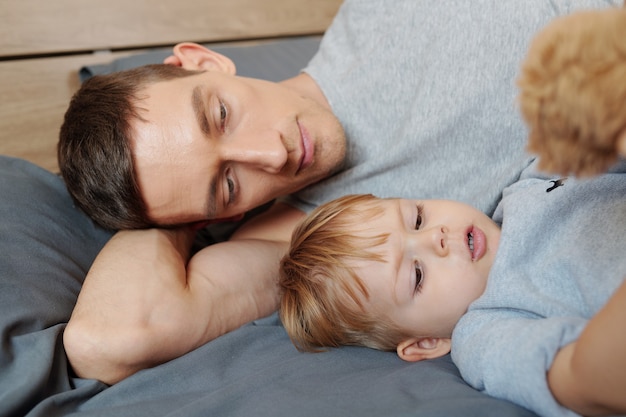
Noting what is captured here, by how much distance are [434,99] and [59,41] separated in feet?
3.98

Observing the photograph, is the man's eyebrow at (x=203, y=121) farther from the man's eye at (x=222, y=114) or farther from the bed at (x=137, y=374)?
the bed at (x=137, y=374)

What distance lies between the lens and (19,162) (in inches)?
56.9

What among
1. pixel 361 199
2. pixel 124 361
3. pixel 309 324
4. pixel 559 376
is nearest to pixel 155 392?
pixel 124 361

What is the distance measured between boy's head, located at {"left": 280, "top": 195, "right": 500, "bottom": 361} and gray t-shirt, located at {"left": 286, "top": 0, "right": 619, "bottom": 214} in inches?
7.7

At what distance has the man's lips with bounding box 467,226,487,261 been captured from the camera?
109cm

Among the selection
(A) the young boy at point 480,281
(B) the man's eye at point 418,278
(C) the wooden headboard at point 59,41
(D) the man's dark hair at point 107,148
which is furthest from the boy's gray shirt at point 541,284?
(C) the wooden headboard at point 59,41

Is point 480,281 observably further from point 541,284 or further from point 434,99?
point 434,99

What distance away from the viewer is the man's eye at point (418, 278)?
3.58 feet

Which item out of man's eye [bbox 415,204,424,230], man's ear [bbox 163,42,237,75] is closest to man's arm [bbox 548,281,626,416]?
man's eye [bbox 415,204,424,230]

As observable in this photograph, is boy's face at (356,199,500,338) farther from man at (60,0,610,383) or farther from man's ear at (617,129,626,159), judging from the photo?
man's ear at (617,129,626,159)

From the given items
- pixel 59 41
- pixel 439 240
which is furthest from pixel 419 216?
pixel 59 41

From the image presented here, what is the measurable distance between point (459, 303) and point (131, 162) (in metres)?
0.73

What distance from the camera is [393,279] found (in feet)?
3.56

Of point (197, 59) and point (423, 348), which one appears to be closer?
point (423, 348)
